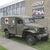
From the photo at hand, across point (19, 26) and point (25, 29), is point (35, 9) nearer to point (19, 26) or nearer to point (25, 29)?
point (19, 26)

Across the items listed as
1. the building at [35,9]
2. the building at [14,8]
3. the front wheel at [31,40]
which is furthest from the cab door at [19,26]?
the building at [14,8]

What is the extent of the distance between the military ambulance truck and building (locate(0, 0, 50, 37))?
3647 mm

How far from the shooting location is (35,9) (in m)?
14.0

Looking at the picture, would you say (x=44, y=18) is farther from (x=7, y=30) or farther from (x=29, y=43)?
(x=29, y=43)

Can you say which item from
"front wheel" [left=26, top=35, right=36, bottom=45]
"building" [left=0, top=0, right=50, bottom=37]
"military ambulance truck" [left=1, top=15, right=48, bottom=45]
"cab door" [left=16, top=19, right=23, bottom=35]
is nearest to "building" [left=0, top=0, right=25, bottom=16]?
"building" [left=0, top=0, right=50, bottom=37]

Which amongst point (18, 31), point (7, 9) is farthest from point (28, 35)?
point (7, 9)

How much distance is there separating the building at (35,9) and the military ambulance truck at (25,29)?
3.65m

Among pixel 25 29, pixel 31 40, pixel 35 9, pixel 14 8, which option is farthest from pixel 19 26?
pixel 14 8

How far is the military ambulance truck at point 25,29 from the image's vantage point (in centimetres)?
804

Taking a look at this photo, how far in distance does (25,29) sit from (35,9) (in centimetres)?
603

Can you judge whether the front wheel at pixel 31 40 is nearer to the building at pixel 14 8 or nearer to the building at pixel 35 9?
the building at pixel 35 9

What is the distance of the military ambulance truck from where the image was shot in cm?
804

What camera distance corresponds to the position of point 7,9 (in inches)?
839

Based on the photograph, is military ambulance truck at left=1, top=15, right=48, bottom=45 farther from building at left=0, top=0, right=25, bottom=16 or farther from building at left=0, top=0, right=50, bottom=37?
building at left=0, top=0, right=25, bottom=16
